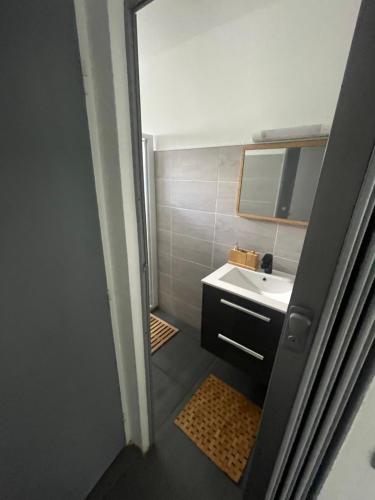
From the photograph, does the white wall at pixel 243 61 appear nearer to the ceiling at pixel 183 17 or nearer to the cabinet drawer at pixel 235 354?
the ceiling at pixel 183 17

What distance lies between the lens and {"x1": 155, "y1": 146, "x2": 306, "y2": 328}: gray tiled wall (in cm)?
141

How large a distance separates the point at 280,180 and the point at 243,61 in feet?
2.40

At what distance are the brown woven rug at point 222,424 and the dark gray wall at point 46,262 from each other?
0.67m

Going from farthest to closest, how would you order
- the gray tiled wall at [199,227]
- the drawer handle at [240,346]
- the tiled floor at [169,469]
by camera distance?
the gray tiled wall at [199,227] < the drawer handle at [240,346] < the tiled floor at [169,469]

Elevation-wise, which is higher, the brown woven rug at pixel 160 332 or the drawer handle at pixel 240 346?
the drawer handle at pixel 240 346

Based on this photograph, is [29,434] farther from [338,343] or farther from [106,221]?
[338,343]

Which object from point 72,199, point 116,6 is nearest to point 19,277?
point 72,199

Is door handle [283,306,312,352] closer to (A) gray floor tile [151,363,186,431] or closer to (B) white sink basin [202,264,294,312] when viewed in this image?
(B) white sink basin [202,264,294,312]

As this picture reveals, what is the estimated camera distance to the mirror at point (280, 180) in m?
1.18

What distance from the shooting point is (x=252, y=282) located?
4.81 feet

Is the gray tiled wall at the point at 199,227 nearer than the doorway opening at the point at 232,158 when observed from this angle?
No

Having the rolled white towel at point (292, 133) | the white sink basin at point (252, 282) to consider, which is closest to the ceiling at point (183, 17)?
the rolled white towel at point (292, 133)

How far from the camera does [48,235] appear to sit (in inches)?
23.3

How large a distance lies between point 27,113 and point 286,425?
1056mm
